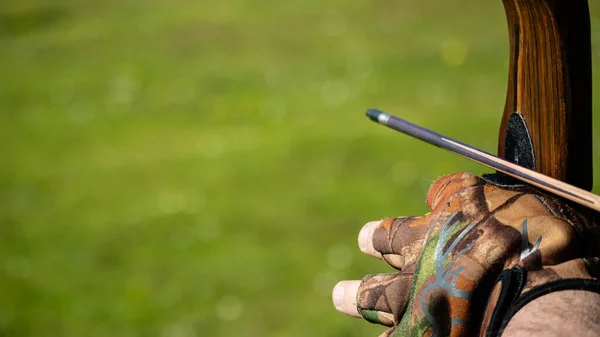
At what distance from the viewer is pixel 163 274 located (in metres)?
7.59

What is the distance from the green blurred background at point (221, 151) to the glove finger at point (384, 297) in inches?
89.1

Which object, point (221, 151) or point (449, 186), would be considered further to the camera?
point (221, 151)

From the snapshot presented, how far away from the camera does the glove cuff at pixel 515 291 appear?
1.24m

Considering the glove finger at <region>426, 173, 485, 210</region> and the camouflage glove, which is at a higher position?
the glove finger at <region>426, 173, 485, 210</region>

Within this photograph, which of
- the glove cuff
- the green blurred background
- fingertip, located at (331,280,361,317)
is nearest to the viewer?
the glove cuff

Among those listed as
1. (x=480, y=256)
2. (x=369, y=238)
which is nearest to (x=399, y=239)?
(x=369, y=238)

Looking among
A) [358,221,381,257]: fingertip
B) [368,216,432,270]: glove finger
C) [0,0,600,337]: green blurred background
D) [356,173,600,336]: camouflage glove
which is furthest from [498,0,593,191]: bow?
[0,0,600,337]: green blurred background

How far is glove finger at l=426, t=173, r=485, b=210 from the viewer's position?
4.81 feet

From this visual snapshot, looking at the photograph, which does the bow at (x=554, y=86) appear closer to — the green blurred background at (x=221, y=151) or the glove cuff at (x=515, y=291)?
the glove cuff at (x=515, y=291)

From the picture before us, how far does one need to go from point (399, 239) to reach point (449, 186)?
0.49ft

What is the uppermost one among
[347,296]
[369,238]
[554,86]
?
[554,86]

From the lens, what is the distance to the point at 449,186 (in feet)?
4.93

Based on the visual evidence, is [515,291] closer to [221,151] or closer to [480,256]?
[480,256]

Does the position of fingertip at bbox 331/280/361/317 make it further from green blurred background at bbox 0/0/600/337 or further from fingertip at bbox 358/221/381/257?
green blurred background at bbox 0/0/600/337
